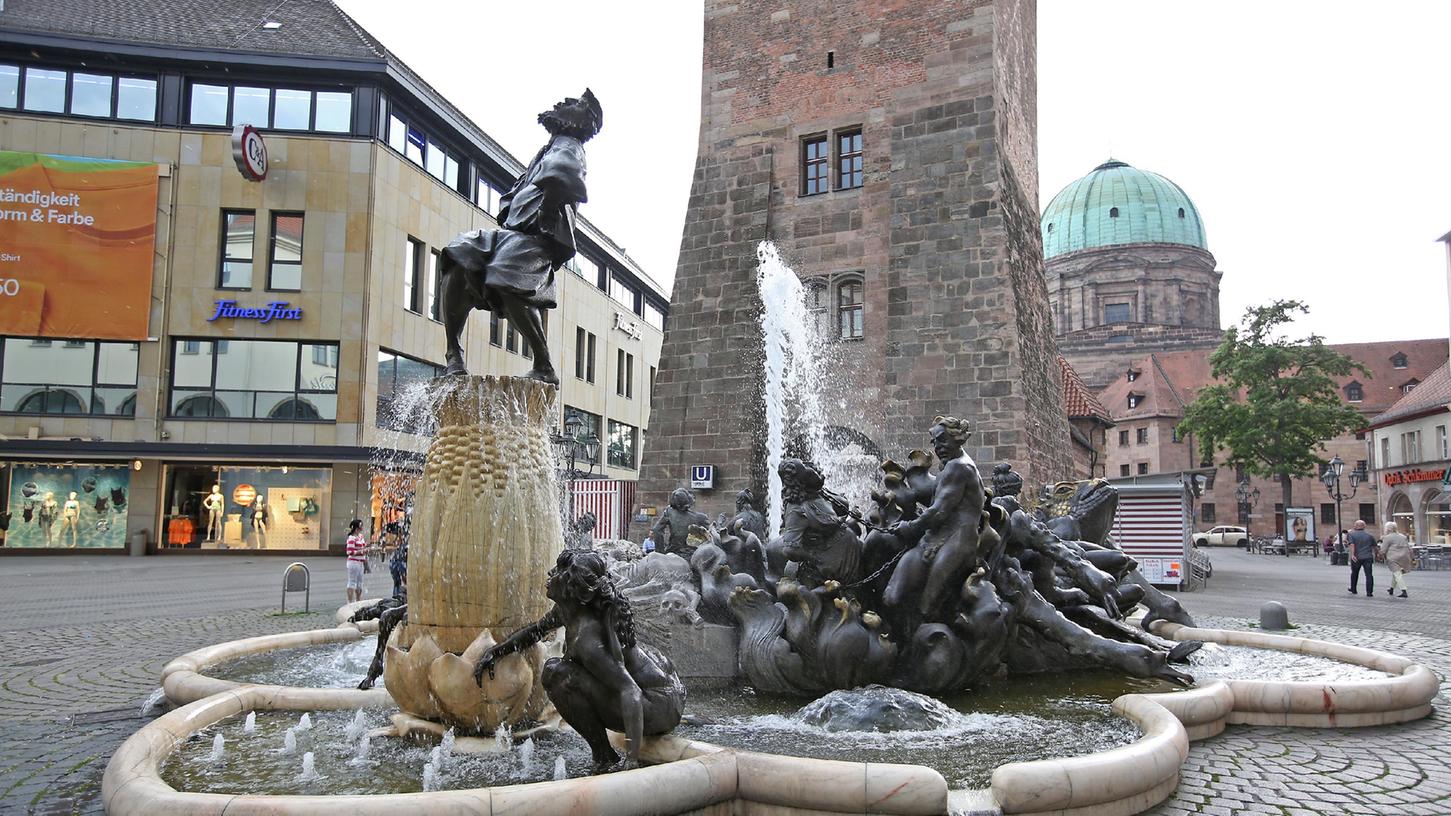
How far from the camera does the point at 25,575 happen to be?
21828mm

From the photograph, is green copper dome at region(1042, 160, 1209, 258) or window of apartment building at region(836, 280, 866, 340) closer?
window of apartment building at region(836, 280, 866, 340)

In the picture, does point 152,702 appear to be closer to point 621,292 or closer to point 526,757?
point 526,757

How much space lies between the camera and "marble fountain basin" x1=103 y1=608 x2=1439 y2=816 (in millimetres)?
3764

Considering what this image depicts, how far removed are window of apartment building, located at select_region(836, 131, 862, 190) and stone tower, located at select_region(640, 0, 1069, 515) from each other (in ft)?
0.11

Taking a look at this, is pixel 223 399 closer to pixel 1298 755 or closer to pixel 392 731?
pixel 392 731

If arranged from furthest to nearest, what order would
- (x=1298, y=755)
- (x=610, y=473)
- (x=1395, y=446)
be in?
(x=1395, y=446) → (x=610, y=473) → (x=1298, y=755)

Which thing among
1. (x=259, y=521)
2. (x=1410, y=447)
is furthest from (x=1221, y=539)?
(x=259, y=521)

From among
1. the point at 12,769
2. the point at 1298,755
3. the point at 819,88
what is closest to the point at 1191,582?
the point at 819,88

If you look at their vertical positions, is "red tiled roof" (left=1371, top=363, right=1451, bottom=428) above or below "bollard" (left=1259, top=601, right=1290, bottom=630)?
above

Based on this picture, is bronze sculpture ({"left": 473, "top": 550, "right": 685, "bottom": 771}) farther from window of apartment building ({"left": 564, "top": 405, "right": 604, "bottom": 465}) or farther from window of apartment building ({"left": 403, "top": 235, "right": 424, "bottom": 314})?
window of apartment building ({"left": 564, "top": 405, "right": 604, "bottom": 465})

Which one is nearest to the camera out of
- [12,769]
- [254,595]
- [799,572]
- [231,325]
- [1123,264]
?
[12,769]

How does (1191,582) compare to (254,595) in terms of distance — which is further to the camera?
(1191,582)

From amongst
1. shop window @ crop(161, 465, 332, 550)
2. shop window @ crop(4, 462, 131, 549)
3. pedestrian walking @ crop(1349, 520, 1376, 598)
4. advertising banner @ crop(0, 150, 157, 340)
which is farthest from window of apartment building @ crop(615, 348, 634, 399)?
→ pedestrian walking @ crop(1349, 520, 1376, 598)

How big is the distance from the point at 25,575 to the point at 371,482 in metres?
10.0
